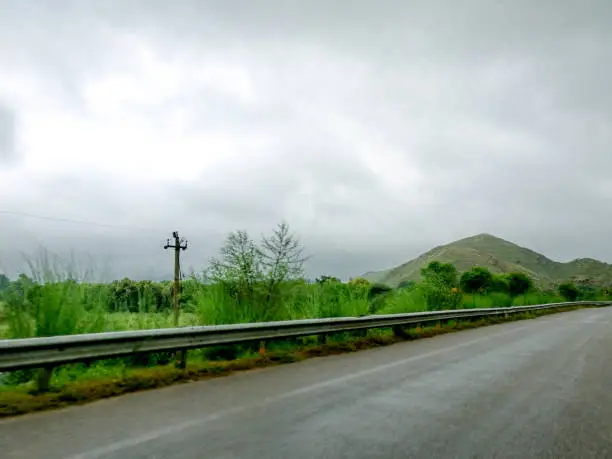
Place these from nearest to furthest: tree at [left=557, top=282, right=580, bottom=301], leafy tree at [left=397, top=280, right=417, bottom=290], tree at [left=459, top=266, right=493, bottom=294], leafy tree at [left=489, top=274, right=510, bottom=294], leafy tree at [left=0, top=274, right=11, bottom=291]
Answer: leafy tree at [left=0, top=274, right=11, bottom=291], leafy tree at [left=397, top=280, right=417, bottom=290], leafy tree at [left=489, top=274, right=510, bottom=294], tree at [left=557, top=282, right=580, bottom=301], tree at [left=459, top=266, right=493, bottom=294]

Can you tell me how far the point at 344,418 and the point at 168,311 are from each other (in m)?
5.61

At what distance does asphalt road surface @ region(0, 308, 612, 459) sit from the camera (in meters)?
4.46

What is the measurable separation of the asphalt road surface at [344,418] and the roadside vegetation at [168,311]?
69cm

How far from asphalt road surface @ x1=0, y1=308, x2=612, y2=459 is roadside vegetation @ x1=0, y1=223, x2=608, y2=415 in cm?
69

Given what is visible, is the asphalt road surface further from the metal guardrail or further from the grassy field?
the grassy field

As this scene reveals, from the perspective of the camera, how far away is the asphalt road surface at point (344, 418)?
A: 14.6ft

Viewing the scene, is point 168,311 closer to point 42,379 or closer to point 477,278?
point 42,379

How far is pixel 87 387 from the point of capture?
22.0 feet

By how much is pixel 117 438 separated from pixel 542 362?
8329mm

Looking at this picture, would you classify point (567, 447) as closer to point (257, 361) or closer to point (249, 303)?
point (257, 361)

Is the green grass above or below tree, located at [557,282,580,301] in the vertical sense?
below

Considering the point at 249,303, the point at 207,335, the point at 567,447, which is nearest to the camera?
the point at 567,447

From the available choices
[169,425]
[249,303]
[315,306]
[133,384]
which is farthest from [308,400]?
[315,306]

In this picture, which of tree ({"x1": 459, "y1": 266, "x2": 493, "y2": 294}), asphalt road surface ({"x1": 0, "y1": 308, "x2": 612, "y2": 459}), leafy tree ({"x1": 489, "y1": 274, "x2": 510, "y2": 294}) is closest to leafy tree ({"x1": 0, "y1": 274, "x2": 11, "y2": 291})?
asphalt road surface ({"x1": 0, "y1": 308, "x2": 612, "y2": 459})
